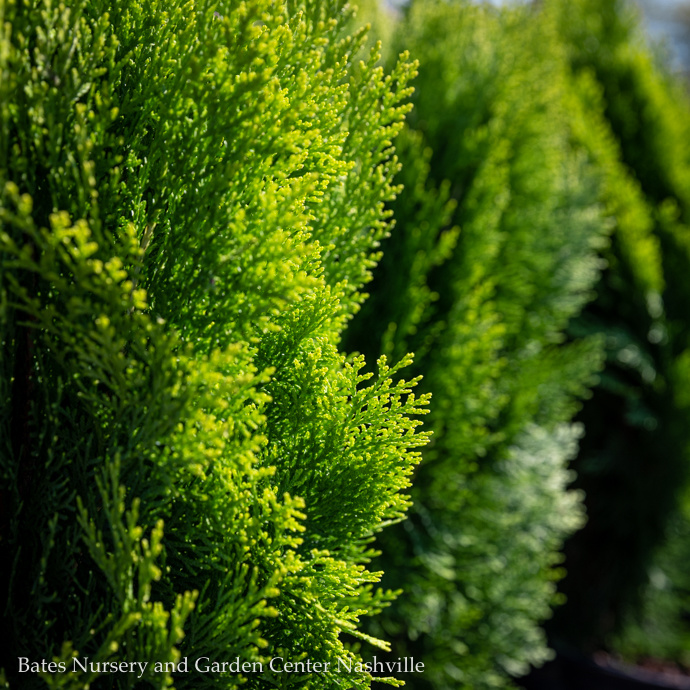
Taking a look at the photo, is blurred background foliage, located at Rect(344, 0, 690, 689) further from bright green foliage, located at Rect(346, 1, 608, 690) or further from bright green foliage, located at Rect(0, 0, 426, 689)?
bright green foliage, located at Rect(0, 0, 426, 689)

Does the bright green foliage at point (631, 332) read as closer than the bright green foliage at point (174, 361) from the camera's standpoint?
No

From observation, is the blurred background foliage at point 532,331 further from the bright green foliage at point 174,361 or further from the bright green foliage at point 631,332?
the bright green foliage at point 174,361

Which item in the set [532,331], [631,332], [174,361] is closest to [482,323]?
[532,331]

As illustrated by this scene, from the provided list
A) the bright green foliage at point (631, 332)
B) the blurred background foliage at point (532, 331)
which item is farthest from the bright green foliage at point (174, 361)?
the bright green foliage at point (631, 332)

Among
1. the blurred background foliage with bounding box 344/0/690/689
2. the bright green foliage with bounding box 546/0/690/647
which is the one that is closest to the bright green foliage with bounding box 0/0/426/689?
the blurred background foliage with bounding box 344/0/690/689

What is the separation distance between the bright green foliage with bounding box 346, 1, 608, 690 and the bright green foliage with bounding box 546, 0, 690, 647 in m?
1.07

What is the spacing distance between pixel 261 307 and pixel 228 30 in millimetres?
726

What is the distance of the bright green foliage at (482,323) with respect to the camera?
3.29m

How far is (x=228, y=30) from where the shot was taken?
175 centimetres

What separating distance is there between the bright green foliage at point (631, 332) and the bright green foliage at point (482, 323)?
1.07 meters

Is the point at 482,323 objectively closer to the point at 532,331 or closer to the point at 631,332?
the point at 532,331

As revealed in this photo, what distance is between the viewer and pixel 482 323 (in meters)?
3.48

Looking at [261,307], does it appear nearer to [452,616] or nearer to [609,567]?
[452,616]

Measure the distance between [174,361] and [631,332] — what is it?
16.6 ft
